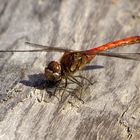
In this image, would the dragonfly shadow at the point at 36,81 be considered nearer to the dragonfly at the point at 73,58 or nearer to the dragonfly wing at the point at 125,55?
the dragonfly at the point at 73,58

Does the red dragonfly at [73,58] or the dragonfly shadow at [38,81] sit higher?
the red dragonfly at [73,58]

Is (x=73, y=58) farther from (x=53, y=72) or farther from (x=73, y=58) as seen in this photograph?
(x=53, y=72)

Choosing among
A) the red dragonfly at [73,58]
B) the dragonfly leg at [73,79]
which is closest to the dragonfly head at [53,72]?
the red dragonfly at [73,58]

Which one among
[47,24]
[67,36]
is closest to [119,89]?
[67,36]

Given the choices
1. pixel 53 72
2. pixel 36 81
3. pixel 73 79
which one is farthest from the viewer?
pixel 53 72

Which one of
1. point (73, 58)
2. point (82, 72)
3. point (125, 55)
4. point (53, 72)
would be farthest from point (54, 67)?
point (125, 55)
